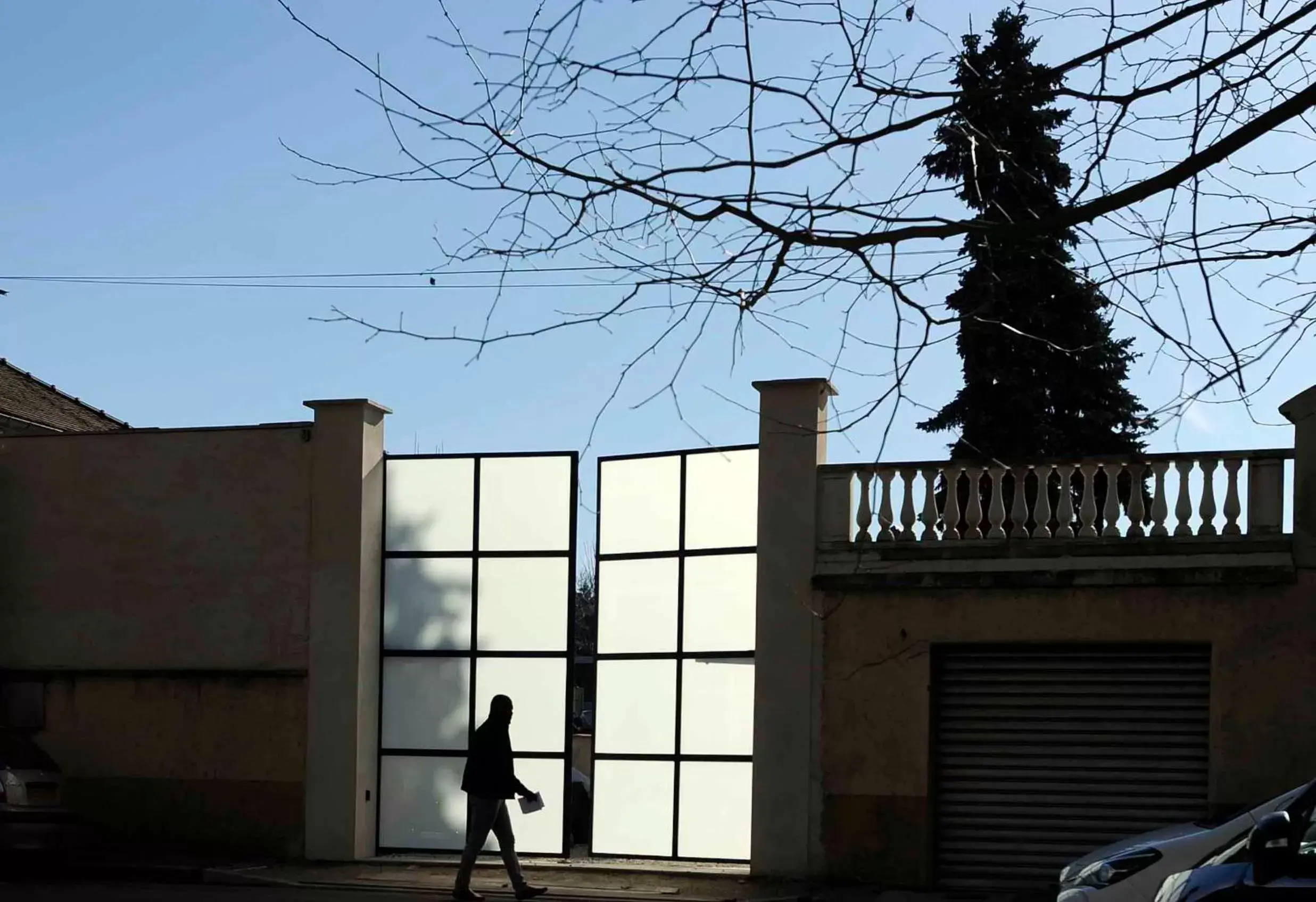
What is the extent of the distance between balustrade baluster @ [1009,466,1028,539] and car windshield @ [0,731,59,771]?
1026cm

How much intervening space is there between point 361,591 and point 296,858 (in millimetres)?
2971

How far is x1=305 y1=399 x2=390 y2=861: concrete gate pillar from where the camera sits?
1852 centimetres

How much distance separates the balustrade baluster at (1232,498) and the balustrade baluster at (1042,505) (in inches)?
Answer: 63.6

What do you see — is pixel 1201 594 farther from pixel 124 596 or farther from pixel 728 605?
pixel 124 596

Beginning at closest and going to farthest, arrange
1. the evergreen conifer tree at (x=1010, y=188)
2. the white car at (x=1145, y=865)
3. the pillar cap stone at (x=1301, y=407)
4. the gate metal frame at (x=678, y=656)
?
the evergreen conifer tree at (x=1010, y=188), the white car at (x=1145, y=865), the pillar cap stone at (x=1301, y=407), the gate metal frame at (x=678, y=656)

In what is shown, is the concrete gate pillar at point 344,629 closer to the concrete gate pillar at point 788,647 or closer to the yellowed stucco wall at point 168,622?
the yellowed stucco wall at point 168,622

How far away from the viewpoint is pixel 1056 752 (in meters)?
16.4

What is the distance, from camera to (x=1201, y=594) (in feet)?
52.1

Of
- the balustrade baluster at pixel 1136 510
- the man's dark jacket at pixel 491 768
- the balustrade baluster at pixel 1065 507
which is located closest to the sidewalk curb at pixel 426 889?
the man's dark jacket at pixel 491 768

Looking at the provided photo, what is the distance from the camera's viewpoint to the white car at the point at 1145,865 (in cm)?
1111

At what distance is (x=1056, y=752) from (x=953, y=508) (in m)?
2.53

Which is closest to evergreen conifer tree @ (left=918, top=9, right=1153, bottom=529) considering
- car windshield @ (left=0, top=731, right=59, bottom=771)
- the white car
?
the white car

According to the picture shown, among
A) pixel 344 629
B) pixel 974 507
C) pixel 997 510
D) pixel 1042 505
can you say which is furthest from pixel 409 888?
pixel 1042 505

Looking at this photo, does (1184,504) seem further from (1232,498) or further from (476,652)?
(476,652)
